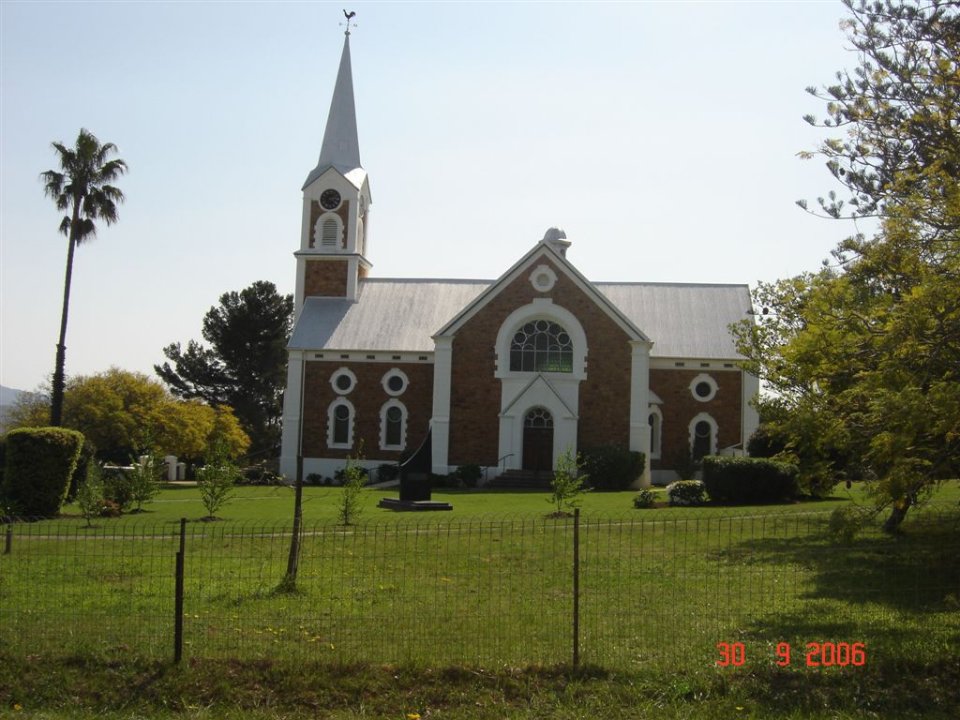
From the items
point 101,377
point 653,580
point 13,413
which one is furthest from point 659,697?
point 13,413

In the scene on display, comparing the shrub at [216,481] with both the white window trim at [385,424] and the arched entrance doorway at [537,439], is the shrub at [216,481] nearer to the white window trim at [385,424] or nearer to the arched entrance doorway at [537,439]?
the arched entrance doorway at [537,439]

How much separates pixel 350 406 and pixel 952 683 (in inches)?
1336

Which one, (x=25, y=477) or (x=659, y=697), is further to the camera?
(x=25, y=477)

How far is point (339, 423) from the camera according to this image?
42.0m

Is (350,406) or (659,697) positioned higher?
(350,406)

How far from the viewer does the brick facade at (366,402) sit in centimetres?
4153

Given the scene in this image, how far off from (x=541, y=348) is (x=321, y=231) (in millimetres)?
12787

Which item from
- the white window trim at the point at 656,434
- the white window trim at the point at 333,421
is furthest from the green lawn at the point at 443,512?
the white window trim at the point at 333,421

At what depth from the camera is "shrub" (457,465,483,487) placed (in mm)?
37438

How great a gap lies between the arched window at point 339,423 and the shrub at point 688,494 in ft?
59.4

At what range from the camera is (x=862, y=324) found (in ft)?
39.4

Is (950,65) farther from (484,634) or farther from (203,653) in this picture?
(203,653)

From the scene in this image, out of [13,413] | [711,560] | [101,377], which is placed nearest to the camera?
[711,560]
